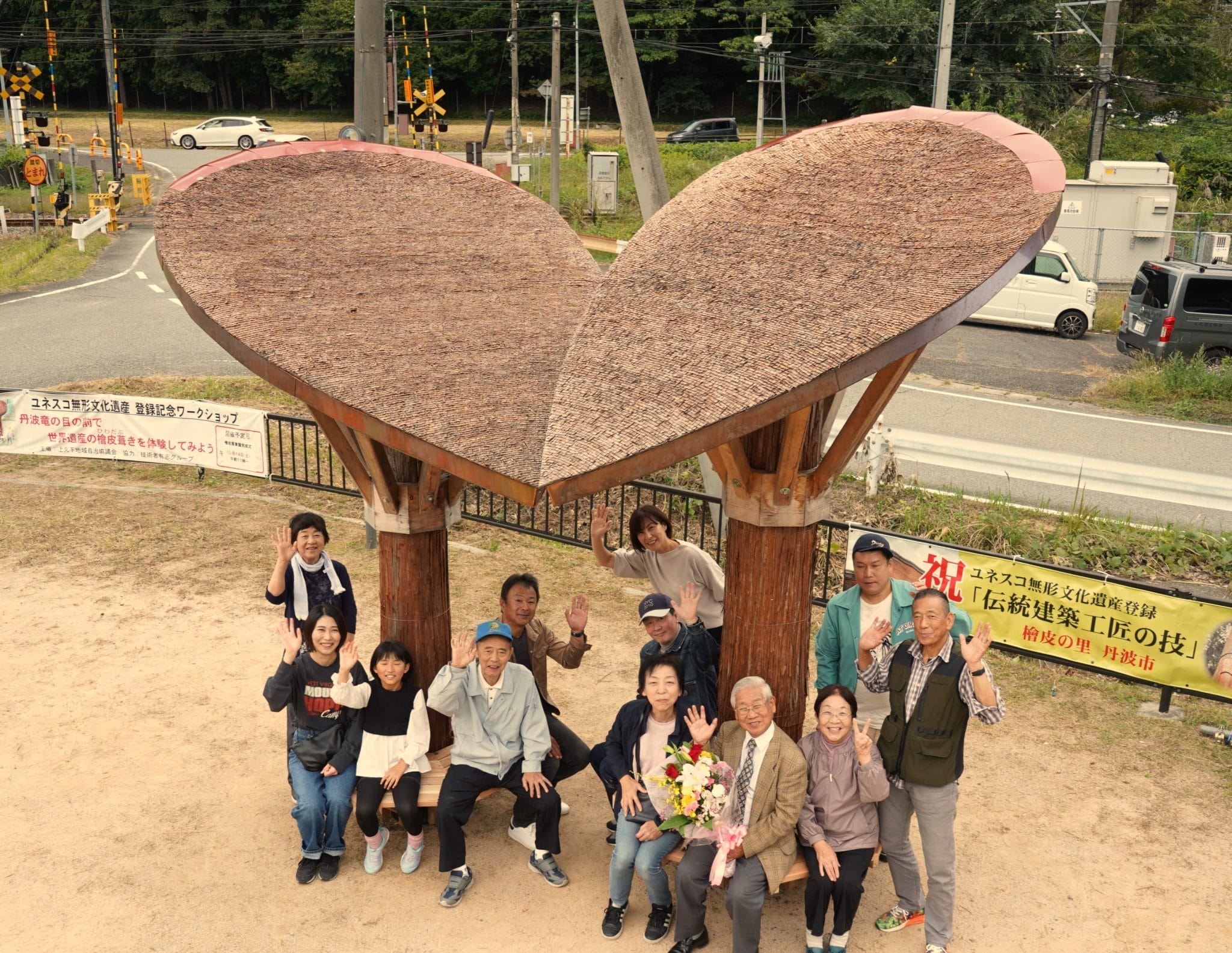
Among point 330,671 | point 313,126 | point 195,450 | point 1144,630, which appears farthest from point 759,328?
point 313,126

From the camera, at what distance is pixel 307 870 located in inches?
265

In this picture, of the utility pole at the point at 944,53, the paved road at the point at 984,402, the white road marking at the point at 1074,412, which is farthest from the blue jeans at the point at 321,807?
the utility pole at the point at 944,53

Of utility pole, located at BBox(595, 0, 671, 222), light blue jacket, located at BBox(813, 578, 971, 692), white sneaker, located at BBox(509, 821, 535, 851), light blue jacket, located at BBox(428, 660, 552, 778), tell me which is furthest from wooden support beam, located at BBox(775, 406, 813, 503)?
utility pole, located at BBox(595, 0, 671, 222)

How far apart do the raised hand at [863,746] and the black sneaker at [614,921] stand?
1.57 m

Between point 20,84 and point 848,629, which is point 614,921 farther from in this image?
point 20,84

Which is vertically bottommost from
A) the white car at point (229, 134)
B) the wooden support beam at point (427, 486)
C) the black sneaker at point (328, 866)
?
the black sneaker at point (328, 866)

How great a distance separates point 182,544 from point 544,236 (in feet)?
21.3

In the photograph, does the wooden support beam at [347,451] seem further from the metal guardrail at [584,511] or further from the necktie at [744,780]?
the metal guardrail at [584,511]

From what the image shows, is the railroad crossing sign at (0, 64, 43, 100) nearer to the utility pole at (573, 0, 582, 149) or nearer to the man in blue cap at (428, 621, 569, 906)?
the utility pole at (573, 0, 582, 149)

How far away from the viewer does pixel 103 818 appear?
729 centimetres

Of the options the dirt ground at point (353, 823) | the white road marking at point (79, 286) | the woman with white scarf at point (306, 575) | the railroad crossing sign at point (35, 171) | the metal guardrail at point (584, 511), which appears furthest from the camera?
the railroad crossing sign at point (35, 171)

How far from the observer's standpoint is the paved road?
1312 cm

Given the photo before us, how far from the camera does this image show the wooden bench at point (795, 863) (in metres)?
6.11

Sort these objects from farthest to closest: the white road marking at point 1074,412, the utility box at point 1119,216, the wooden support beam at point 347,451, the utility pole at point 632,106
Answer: the utility box at point 1119,216, the white road marking at point 1074,412, the utility pole at point 632,106, the wooden support beam at point 347,451
